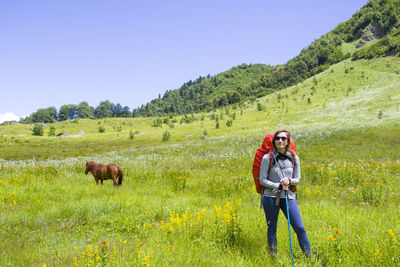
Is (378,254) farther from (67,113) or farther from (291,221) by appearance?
(67,113)

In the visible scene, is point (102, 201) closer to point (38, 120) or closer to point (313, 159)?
point (313, 159)

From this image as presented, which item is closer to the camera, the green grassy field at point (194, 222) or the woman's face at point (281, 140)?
the green grassy field at point (194, 222)

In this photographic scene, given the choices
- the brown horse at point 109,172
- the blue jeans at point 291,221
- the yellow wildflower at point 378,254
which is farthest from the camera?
the brown horse at point 109,172

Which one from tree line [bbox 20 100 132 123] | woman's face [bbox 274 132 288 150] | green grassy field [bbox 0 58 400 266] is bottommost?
green grassy field [bbox 0 58 400 266]

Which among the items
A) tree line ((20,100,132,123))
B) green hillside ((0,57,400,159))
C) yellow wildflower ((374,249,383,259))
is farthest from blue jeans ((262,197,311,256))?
tree line ((20,100,132,123))

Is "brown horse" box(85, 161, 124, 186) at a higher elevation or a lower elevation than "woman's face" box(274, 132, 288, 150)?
lower

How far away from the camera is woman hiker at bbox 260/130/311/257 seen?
348cm

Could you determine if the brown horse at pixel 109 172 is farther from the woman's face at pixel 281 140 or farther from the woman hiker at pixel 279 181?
the woman's face at pixel 281 140

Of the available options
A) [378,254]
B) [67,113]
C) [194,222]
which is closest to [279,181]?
[378,254]

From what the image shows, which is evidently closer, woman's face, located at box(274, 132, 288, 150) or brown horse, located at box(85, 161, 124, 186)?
woman's face, located at box(274, 132, 288, 150)

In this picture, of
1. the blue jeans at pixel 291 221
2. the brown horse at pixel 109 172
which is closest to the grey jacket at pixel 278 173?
the blue jeans at pixel 291 221

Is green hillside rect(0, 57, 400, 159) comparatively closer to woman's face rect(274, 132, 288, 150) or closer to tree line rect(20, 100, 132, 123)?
woman's face rect(274, 132, 288, 150)

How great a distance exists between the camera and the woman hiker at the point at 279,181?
348cm

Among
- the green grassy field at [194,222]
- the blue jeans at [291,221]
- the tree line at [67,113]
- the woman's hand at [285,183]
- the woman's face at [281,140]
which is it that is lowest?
the green grassy field at [194,222]
